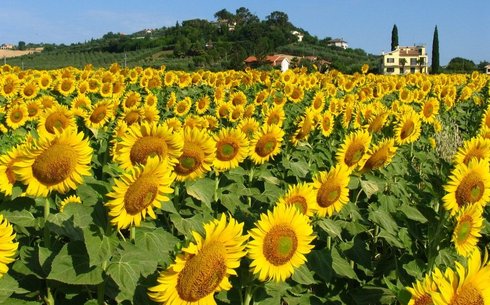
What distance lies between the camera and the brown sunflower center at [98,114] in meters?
5.64

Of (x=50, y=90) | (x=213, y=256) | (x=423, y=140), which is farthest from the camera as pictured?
(x=50, y=90)

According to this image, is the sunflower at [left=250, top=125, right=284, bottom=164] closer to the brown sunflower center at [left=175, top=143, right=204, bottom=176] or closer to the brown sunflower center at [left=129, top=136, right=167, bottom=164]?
the brown sunflower center at [left=175, top=143, right=204, bottom=176]

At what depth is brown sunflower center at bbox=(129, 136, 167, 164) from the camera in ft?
9.63

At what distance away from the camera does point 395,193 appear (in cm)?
432

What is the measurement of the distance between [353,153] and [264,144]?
70 centimetres

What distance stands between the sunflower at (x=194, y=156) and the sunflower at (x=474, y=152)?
161 cm

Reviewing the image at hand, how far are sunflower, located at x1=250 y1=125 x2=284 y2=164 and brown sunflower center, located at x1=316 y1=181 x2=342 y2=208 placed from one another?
3.54 feet

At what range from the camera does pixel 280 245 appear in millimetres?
2479

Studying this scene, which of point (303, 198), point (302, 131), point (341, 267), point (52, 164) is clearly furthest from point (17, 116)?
point (341, 267)

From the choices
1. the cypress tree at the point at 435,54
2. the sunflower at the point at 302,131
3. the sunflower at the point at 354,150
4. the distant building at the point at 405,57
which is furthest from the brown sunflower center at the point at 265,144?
the distant building at the point at 405,57

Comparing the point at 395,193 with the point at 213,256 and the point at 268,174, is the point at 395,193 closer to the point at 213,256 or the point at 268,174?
the point at 268,174

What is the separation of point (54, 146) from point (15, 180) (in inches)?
12.2

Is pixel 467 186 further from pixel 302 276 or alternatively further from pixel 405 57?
pixel 405 57

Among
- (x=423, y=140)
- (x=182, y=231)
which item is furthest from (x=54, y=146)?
(x=423, y=140)
